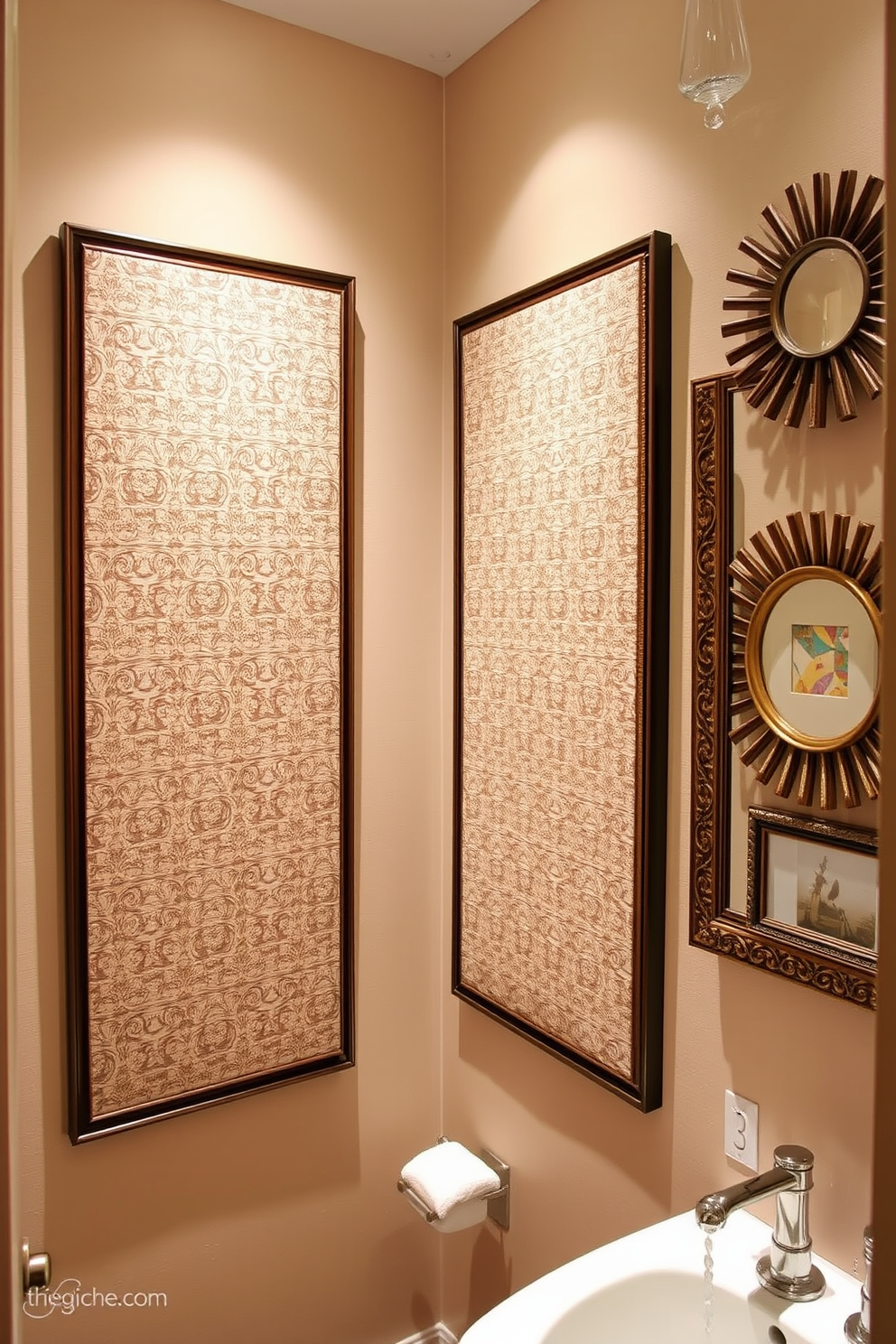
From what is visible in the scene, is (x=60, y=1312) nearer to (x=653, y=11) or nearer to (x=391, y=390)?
(x=391, y=390)

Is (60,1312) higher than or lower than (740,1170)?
lower

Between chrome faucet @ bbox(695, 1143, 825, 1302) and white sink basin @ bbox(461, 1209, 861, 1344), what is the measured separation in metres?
0.01

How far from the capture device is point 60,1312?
5.42 feet

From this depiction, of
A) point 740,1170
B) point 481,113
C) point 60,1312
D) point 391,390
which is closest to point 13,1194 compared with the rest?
point 740,1170

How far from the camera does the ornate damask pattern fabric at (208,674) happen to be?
5.38 feet

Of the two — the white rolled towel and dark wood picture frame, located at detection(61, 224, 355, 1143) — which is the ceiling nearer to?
dark wood picture frame, located at detection(61, 224, 355, 1143)

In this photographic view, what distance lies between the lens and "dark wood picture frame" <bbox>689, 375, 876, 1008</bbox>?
135 centimetres

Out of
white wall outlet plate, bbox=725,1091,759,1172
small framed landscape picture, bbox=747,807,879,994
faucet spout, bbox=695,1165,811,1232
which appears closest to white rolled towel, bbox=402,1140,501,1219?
white wall outlet plate, bbox=725,1091,759,1172

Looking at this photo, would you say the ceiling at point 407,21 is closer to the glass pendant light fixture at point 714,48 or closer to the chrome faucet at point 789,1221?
the glass pendant light fixture at point 714,48

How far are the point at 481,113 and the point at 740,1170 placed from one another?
188 centimetres

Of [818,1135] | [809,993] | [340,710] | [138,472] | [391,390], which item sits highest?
[391,390]

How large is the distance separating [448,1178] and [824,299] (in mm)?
1603

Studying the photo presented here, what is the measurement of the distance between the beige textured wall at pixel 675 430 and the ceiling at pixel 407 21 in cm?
4

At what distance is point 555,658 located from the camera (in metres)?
1.69
